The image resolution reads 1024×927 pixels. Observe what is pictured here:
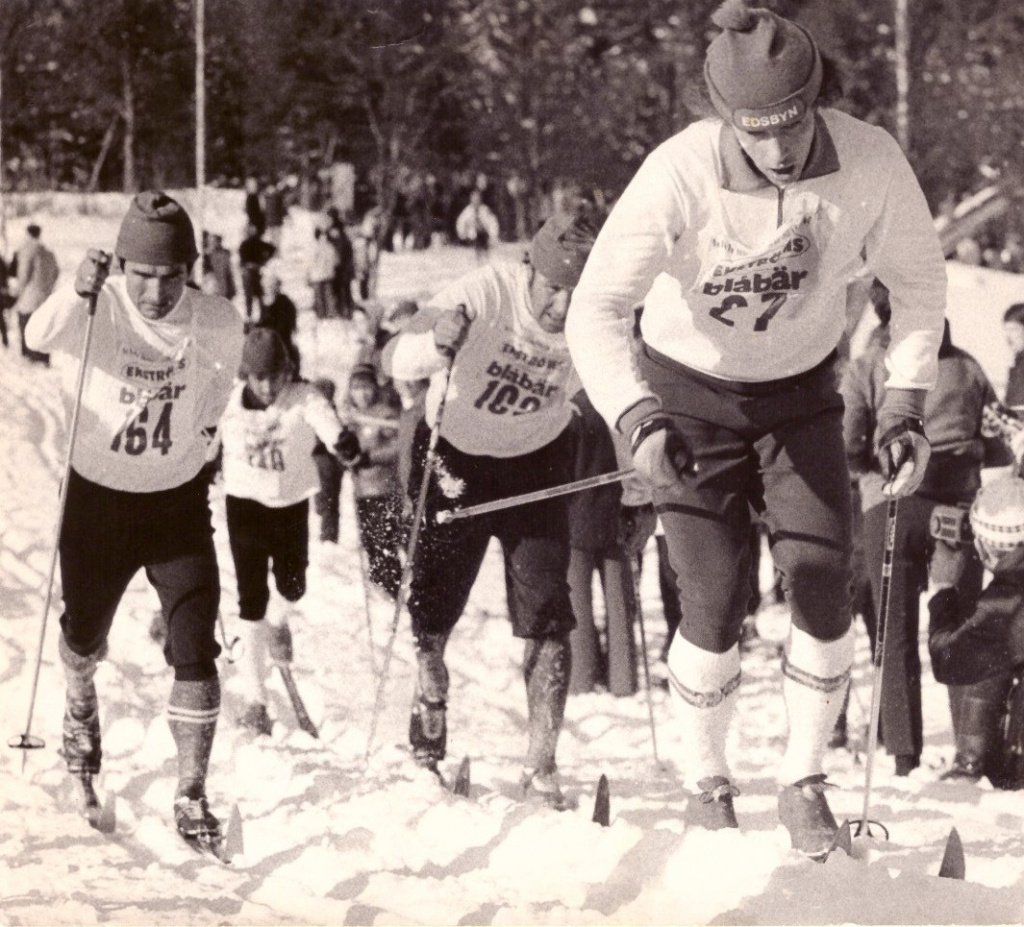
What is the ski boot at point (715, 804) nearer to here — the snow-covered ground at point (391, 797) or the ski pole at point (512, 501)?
the snow-covered ground at point (391, 797)

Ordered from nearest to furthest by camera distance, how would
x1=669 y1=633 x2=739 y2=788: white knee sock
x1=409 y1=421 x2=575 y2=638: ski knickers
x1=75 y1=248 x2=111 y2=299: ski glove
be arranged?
x1=669 y1=633 x2=739 y2=788: white knee sock → x1=75 y1=248 x2=111 y2=299: ski glove → x1=409 y1=421 x2=575 y2=638: ski knickers

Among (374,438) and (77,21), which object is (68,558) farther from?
(374,438)

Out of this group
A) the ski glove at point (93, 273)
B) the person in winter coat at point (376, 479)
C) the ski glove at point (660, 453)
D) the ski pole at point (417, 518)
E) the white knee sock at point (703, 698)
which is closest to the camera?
the ski glove at point (660, 453)

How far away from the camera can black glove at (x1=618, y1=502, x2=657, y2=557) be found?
18.7 ft

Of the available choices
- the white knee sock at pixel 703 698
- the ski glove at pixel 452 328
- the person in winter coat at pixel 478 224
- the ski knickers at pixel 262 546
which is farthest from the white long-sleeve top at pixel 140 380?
the person in winter coat at pixel 478 224

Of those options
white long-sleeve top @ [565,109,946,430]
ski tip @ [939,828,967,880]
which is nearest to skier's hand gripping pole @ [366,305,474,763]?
white long-sleeve top @ [565,109,946,430]

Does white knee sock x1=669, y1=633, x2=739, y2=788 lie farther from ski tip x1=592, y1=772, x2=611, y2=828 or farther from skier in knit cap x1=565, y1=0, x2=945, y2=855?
ski tip x1=592, y1=772, x2=611, y2=828

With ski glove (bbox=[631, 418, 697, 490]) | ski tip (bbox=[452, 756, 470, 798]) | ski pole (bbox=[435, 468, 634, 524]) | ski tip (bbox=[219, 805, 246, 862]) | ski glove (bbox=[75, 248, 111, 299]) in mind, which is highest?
ski glove (bbox=[75, 248, 111, 299])

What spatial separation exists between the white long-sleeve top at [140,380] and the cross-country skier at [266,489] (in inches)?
32.0

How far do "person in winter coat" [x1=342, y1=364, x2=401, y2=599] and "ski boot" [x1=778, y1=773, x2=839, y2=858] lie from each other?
71.9 inches

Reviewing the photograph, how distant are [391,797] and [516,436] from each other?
1056 millimetres

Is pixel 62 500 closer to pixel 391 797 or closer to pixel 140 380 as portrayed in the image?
pixel 140 380

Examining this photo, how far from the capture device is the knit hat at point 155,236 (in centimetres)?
405

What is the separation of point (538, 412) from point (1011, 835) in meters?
1.66
